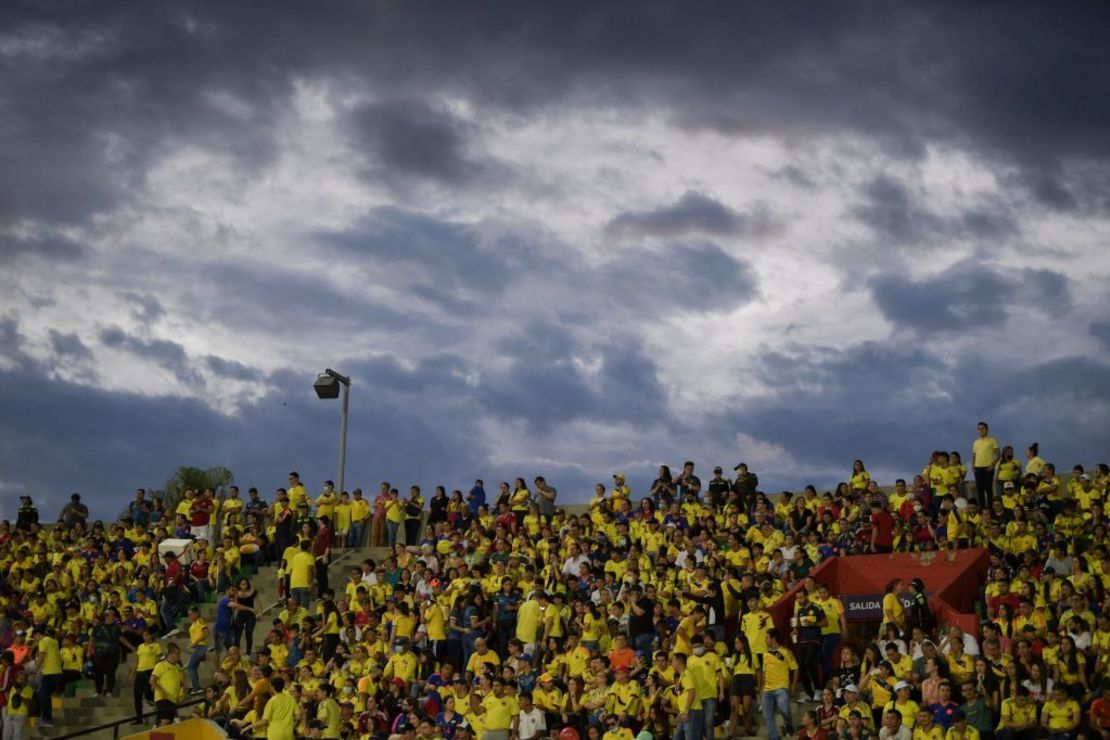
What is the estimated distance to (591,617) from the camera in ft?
80.3

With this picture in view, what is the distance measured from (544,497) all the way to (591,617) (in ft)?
25.9

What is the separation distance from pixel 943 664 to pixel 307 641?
11.5m

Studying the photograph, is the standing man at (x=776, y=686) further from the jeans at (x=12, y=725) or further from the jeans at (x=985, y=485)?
the jeans at (x=12, y=725)

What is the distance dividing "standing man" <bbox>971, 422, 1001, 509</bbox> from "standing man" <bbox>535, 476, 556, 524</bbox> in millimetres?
8536

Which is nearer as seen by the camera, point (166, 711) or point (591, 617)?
point (591, 617)

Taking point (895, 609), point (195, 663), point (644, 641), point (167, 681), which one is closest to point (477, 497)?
point (195, 663)

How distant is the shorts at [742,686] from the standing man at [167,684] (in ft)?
32.7

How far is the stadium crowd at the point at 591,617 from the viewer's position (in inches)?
836

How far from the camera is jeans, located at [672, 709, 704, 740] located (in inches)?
846

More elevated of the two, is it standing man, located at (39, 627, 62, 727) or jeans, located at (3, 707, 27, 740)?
standing man, located at (39, 627, 62, 727)

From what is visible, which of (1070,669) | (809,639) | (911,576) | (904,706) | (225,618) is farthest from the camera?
(225,618)

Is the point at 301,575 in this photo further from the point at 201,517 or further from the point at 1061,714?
the point at 1061,714

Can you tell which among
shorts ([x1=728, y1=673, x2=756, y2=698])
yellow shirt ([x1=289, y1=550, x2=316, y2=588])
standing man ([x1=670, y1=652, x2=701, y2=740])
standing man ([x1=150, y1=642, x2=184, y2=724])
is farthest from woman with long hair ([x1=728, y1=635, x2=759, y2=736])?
yellow shirt ([x1=289, y1=550, x2=316, y2=588])

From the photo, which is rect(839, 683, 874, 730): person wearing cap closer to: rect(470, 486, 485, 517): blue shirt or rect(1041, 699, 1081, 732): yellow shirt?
rect(1041, 699, 1081, 732): yellow shirt
